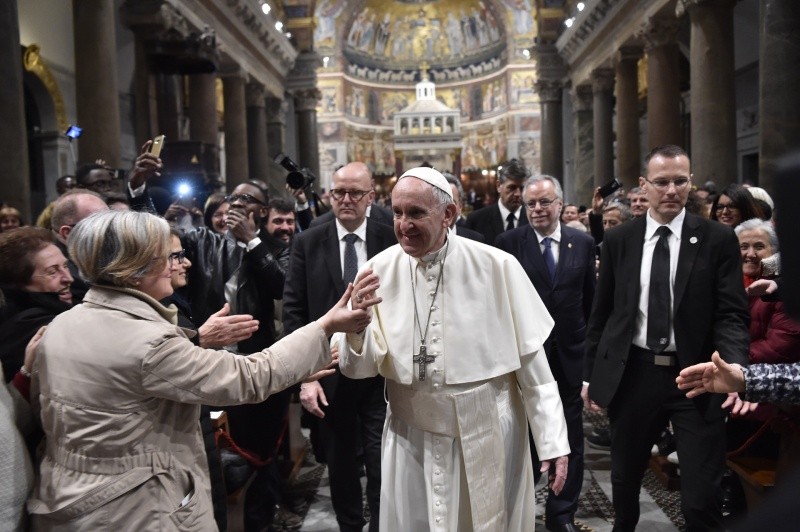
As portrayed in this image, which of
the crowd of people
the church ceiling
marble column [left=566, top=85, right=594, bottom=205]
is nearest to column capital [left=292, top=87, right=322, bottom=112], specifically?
marble column [left=566, top=85, right=594, bottom=205]

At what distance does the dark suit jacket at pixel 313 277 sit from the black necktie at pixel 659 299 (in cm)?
161

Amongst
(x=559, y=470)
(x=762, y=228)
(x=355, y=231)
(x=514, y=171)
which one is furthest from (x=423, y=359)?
(x=514, y=171)

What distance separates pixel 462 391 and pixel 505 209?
327cm

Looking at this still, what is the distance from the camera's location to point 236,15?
17844mm

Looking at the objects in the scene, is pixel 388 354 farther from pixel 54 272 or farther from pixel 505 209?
pixel 505 209

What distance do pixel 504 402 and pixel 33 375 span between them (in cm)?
185

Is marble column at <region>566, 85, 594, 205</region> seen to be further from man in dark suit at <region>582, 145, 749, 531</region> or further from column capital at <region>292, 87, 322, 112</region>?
man in dark suit at <region>582, 145, 749, 531</region>

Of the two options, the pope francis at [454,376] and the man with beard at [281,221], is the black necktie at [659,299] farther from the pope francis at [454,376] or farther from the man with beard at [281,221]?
the man with beard at [281,221]

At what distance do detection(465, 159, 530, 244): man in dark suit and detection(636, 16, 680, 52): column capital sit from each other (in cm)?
976

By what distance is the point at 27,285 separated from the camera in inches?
124

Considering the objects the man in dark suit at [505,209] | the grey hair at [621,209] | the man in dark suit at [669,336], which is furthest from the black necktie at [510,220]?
the man in dark suit at [669,336]

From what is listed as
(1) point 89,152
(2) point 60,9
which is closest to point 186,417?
(1) point 89,152

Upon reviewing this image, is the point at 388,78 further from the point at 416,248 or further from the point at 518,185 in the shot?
the point at 416,248

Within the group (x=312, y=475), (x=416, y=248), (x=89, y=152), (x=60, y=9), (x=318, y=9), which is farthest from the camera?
(x=318, y=9)
